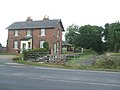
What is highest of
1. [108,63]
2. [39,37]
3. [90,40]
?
[90,40]

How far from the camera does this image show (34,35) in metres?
58.9

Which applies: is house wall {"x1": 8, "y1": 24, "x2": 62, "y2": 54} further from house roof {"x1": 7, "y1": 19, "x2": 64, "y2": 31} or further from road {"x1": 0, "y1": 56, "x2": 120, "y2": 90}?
road {"x1": 0, "y1": 56, "x2": 120, "y2": 90}

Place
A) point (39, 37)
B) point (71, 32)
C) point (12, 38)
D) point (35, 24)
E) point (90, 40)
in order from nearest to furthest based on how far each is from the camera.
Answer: point (39, 37) → point (35, 24) → point (12, 38) → point (90, 40) → point (71, 32)

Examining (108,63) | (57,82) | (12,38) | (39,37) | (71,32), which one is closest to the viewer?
(57,82)

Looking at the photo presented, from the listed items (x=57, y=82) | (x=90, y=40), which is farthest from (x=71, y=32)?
(x=57, y=82)

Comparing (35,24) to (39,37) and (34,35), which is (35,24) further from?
(39,37)

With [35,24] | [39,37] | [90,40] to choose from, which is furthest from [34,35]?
[90,40]

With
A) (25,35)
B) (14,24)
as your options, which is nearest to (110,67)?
(25,35)

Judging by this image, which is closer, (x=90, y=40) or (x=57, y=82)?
(x=57, y=82)

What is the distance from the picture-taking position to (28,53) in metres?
38.1

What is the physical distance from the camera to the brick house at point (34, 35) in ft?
188

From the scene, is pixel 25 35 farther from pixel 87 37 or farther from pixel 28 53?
pixel 87 37

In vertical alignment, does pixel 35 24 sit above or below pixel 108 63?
above

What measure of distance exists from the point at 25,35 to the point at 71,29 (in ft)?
228
